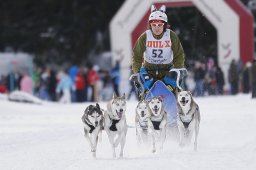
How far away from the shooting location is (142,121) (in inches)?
350

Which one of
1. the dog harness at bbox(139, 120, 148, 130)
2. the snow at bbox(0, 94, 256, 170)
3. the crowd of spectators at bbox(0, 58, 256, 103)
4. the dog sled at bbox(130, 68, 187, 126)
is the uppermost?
the crowd of spectators at bbox(0, 58, 256, 103)

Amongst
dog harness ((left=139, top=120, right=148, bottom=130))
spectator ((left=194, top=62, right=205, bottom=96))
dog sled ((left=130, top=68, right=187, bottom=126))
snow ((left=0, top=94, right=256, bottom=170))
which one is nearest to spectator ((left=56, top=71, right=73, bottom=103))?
spectator ((left=194, top=62, right=205, bottom=96))

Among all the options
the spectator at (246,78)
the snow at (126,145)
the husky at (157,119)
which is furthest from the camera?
the spectator at (246,78)

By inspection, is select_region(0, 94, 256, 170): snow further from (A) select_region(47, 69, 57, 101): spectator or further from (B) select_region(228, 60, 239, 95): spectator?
(A) select_region(47, 69, 57, 101): spectator

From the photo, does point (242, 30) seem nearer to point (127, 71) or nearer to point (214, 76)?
point (214, 76)

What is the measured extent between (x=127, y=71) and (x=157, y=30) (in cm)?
1597

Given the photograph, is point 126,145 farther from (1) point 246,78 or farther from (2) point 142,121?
(1) point 246,78

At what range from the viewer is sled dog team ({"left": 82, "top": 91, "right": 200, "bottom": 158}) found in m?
8.23

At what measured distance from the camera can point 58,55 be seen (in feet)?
105

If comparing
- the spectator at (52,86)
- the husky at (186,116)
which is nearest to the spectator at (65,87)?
the spectator at (52,86)

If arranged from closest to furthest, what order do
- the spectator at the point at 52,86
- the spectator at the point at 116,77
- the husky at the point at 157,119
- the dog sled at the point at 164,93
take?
the husky at the point at 157,119, the dog sled at the point at 164,93, the spectator at the point at 116,77, the spectator at the point at 52,86

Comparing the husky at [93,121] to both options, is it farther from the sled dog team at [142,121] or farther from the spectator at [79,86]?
the spectator at [79,86]

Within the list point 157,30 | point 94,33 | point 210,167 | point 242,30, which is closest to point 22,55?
point 94,33

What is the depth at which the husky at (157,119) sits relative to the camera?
27.8 feet
